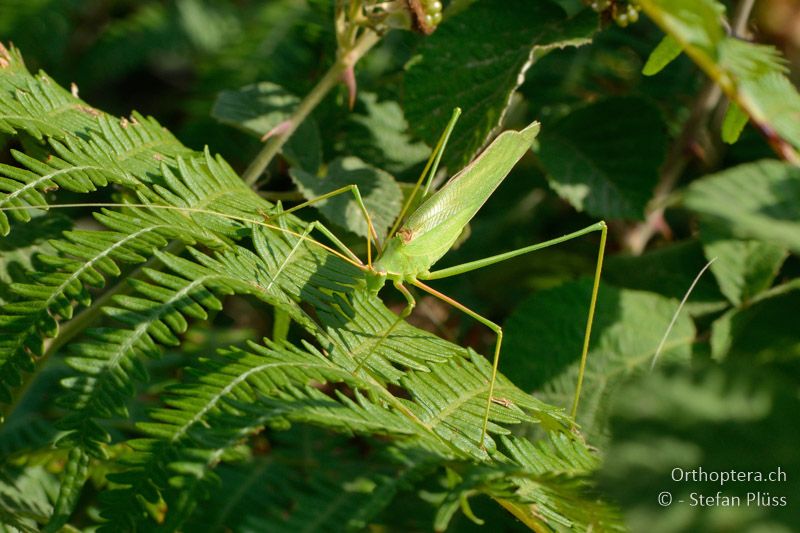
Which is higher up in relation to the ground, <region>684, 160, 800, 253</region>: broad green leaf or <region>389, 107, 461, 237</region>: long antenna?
<region>684, 160, 800, 253</region>: broad green leaf

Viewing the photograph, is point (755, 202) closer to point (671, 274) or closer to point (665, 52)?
point (665, 52)

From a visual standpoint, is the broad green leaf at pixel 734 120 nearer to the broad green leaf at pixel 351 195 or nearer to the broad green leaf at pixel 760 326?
the broad green leaf at pixel 760 326

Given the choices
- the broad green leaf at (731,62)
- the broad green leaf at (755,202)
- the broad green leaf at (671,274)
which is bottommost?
the broad green leaf at (671,274)

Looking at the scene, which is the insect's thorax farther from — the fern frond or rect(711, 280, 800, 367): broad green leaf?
rect(711, 280, 800, 367): broad green leaf

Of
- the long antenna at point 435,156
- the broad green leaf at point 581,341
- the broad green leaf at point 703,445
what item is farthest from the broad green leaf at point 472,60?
the broad green leaf at point 703,445

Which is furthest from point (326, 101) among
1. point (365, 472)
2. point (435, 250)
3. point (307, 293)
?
point (365, 472)

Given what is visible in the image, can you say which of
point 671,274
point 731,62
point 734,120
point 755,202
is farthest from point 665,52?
point 671,274

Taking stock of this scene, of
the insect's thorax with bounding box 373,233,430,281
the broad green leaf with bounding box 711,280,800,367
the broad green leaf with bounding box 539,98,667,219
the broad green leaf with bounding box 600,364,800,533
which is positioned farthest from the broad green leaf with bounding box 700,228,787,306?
the broad green leaf with bounding box 600,364,800,533
